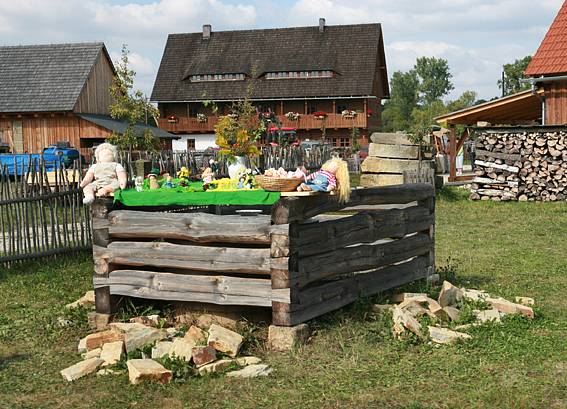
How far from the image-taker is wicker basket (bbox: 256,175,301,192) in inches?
259

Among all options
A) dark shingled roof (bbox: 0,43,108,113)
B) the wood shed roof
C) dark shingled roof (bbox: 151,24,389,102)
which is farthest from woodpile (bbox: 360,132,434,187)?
dark shingled roof (bbox: 151,24,389,102)

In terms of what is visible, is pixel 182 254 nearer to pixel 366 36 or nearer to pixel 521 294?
pixel 521 294

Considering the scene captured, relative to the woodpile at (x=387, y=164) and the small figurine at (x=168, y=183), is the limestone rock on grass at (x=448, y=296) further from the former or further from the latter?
the woodpile at (x=387, y=164)

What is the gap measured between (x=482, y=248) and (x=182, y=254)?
6847 millimetres

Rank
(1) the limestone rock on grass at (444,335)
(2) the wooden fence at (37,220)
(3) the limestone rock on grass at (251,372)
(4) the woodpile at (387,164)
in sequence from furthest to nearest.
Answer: (4) the woodpile at (387,164) → (2) the wooden fence at (37,220) → (1) the limestone rock on grass at (444,335) → (3) the limestone rock on grass at (251,372)

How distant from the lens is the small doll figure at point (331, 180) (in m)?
6.81

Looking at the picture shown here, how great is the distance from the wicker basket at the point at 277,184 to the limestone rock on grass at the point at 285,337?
1.14m

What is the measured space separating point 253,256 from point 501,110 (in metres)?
20.0

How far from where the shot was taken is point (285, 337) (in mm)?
6523

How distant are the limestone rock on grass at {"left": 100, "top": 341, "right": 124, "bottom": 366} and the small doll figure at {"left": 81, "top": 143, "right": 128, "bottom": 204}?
81.6 inches

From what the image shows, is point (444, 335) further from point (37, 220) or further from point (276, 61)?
point (276, 61)

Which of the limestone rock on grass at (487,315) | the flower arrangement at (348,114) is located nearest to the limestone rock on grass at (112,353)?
the limestone rock on grass at (487,315)

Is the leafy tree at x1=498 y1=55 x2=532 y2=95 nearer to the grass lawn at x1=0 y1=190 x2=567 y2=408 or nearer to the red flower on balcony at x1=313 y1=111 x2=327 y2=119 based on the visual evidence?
the red flower on balcony at x1=313 y1=111 x2=327 y2=119

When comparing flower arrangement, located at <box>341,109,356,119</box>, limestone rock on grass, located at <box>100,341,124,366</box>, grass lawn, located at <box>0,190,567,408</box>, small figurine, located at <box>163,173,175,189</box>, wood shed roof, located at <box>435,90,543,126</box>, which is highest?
flower arrangement, located at <box>341,109,356,119</box>
